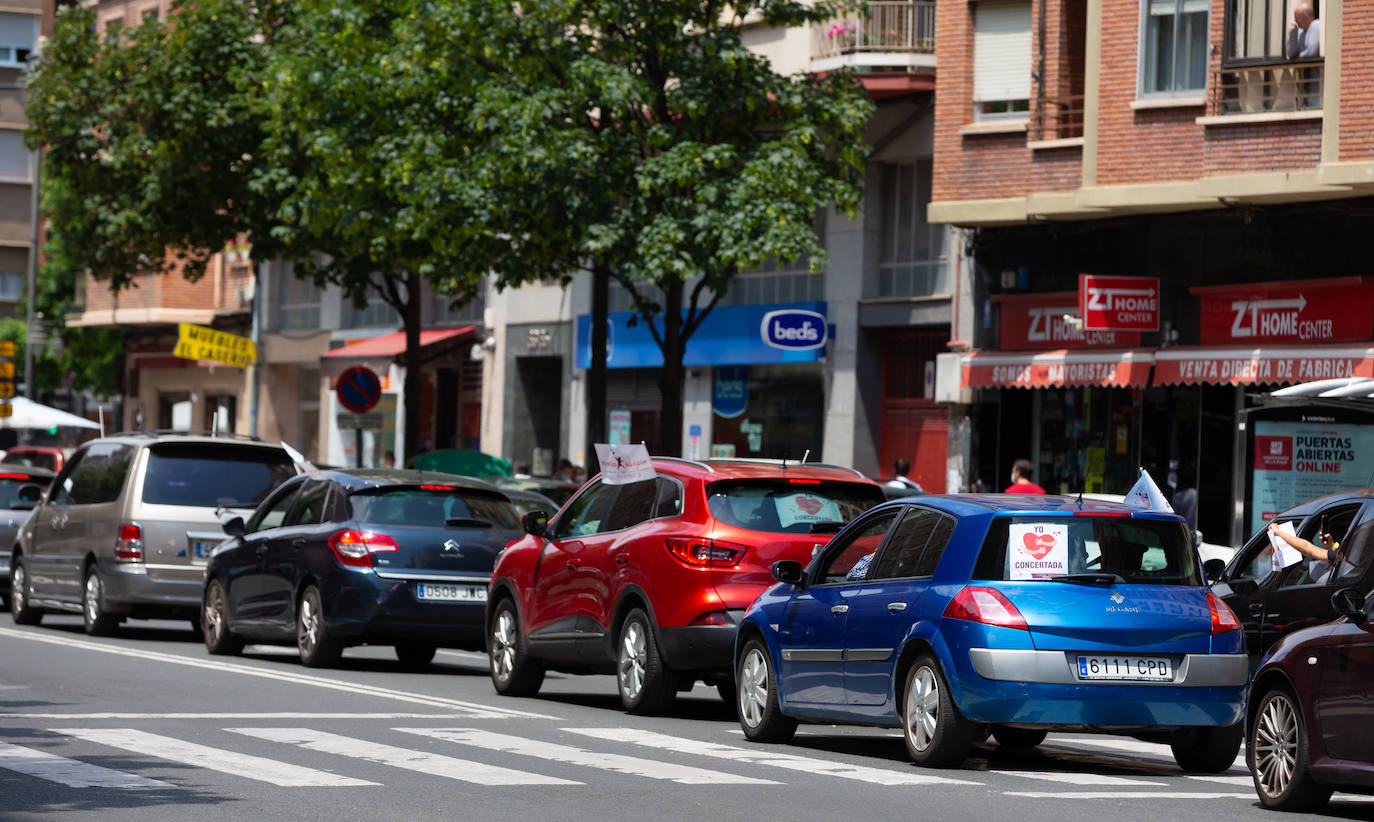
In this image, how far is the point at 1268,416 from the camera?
2373 cm

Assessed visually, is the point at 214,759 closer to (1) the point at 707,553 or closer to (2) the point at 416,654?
(1) the point at 707,553

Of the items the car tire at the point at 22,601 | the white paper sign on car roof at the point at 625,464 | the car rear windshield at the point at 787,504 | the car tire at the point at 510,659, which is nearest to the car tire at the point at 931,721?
the car rear windshield at the point at 787,504

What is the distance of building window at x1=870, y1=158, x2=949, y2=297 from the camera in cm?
3241

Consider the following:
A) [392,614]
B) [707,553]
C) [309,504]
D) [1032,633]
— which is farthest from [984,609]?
[309,504]

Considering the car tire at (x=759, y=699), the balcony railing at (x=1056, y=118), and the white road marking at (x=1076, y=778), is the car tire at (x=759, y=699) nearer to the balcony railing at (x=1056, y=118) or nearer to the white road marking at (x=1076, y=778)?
the white road marking at (x=1076, y=778)

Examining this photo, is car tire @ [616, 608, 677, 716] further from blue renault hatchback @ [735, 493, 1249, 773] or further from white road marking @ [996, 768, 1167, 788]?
white road marking @ [996, 768, 1167, 788]

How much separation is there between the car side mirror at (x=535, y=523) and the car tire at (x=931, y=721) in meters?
4.73

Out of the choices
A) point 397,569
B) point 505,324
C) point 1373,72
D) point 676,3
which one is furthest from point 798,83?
point 505,324

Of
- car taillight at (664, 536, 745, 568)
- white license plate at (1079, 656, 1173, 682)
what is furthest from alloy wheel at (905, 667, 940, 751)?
car taillight at (664, 536, 745, 568)

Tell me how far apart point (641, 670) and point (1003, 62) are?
17270 mm

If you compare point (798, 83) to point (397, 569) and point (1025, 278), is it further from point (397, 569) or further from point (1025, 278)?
point (397, 569)

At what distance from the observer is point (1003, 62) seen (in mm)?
30016

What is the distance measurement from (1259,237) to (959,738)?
1665 centimetres

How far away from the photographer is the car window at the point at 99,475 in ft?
70.1
